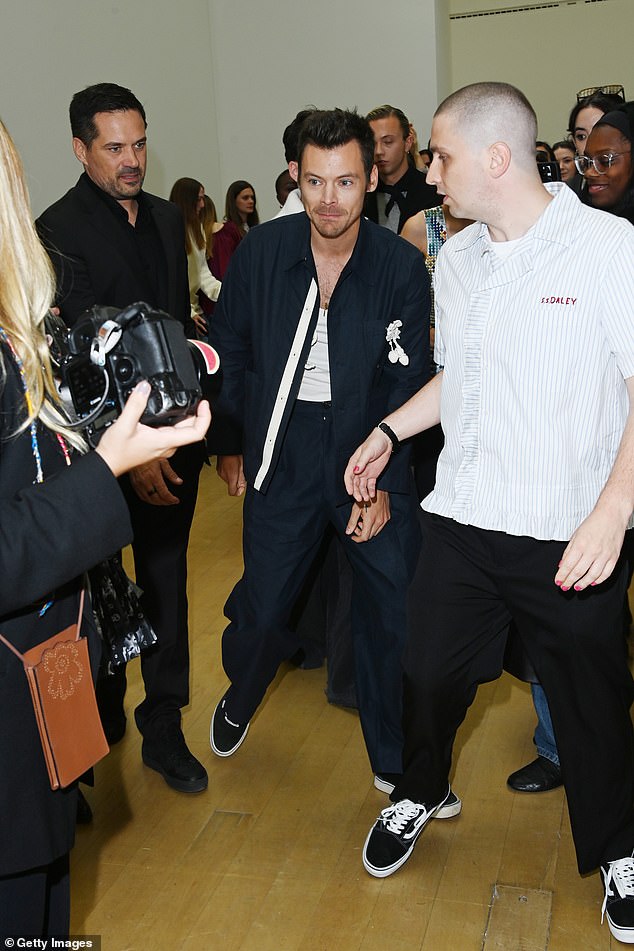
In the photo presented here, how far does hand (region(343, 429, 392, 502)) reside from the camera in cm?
242

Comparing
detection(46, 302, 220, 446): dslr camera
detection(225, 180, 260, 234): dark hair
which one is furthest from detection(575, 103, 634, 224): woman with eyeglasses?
detection(225, 180, 260, 234): dark hair

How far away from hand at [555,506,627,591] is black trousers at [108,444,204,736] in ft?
4.38

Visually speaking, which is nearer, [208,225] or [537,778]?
[537,778]

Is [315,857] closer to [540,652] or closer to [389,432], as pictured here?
[540,652]

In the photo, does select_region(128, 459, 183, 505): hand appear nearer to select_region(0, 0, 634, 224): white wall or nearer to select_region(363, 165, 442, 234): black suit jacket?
select_region(363, 165, 442, 234): black suit jacket

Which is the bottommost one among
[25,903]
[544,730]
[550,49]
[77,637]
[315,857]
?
[315,857]

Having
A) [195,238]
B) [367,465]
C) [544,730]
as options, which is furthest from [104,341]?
[195,238]

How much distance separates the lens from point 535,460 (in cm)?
203

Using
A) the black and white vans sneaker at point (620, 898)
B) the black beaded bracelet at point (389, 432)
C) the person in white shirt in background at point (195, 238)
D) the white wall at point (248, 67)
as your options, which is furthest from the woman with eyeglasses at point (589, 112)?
the white wall at point (248, 67)

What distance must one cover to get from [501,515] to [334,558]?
4.27 feet

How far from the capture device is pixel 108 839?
257cm

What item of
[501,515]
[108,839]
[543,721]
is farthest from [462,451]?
[108,839]

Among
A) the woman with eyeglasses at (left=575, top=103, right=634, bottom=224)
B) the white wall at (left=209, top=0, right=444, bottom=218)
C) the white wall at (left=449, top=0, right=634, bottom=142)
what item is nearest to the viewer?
the woman with eyeglasses at (left=575, top=103, right=634, bottom=224)

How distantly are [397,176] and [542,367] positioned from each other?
105 inches
